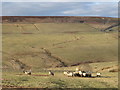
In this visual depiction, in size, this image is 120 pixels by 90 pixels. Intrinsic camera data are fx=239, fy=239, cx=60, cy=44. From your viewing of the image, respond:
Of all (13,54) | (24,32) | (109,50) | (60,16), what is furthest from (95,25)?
(13,54)

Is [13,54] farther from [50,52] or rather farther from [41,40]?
[41,40]

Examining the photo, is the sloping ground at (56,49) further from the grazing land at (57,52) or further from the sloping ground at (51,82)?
the sloping ground at (51,82)

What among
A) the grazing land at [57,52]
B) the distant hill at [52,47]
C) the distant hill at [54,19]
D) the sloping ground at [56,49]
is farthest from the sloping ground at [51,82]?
the distant hill at [54,19]

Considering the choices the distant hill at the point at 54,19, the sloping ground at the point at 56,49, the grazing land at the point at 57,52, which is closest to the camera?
the grazing land at the point at 57,52

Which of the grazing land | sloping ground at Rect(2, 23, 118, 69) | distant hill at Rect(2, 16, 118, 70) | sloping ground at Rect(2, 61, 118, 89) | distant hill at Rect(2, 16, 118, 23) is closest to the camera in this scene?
sloping ground at Rect(2, 61, 118, 89)

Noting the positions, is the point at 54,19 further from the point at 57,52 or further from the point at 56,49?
the point at 57,52

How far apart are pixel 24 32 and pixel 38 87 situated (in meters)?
85.8

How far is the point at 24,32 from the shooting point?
341 ft

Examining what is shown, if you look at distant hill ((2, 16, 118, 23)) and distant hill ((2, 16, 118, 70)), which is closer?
distant hill ((2, 16, 118, 70))

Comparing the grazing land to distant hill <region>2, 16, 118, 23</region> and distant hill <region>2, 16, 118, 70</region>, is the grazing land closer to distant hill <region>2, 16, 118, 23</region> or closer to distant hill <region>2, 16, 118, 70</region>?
distant hill <region>2, 16, 118, 70</region>

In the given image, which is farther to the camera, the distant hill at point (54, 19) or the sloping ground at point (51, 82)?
the distant hill at point (54, 19)

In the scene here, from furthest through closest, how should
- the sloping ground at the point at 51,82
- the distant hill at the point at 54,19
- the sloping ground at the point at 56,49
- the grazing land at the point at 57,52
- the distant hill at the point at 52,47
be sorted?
the distant hill at the point at 54,19, the sloping ground at the point at 56,49, the distant hill at the point at 52,47, the grazing land at the point at 57,52, the sloping ground at the point at 51,82

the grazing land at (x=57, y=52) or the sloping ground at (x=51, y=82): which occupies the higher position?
the sloping ground at (x=51, y=82)

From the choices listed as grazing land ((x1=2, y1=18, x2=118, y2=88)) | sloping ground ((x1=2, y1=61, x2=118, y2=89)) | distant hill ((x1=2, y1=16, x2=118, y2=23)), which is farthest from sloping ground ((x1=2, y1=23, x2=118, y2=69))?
sloping ground ((x1=2, y1=61, x2=118, y2=89))
